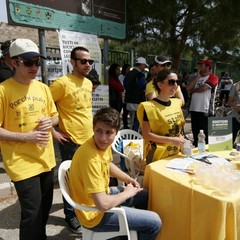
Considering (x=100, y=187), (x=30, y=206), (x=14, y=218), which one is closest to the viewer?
(x=100, y=187)

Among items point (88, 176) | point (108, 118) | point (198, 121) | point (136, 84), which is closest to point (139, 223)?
point (88, 176)

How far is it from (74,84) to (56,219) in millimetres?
1390

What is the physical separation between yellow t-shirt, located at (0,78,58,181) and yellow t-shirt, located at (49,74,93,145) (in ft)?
1.71

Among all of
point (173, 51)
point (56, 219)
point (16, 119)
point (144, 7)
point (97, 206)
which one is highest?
point (144, 7)

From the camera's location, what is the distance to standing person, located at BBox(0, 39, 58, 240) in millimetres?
1822

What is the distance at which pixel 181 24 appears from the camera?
651 centimetres

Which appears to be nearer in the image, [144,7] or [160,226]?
[160,226]

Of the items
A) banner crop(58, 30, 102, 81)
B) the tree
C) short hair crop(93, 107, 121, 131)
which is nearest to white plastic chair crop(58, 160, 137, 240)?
short hair crop(93, 107, 121, 131)

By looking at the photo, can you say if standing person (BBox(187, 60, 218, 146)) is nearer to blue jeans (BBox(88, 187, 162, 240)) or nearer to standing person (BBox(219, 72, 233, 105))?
blue jeans (BBox(88, 187, 162, 240))

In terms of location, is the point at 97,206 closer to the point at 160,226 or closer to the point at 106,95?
the point at 160,226

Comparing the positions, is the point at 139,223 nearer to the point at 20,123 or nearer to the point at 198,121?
the point at 20,123

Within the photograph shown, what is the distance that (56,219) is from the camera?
2773mm

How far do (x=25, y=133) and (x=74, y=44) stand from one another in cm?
235

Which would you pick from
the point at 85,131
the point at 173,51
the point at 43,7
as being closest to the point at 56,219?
the point at 85,131
